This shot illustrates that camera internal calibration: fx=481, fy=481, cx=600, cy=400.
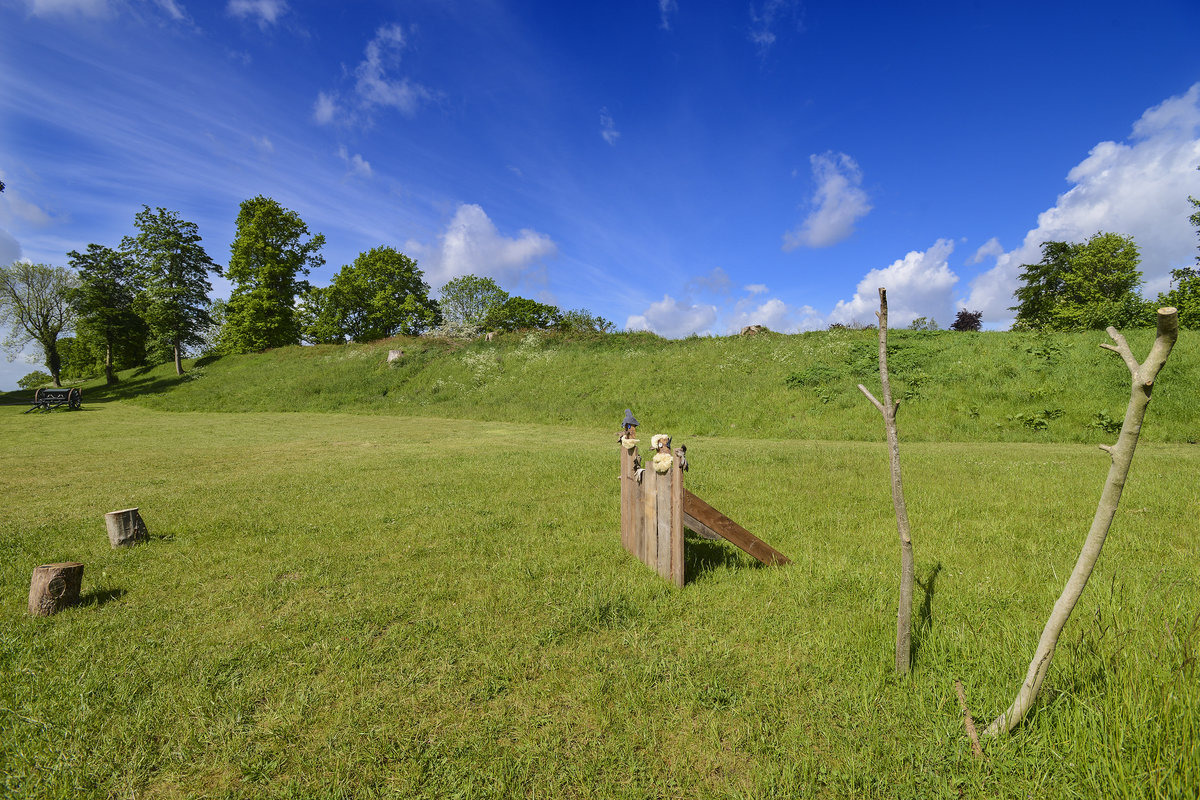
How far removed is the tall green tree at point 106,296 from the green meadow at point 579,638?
4022 centimetres

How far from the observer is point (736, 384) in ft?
80.1

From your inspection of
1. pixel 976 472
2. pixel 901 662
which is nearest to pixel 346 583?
pixel 901 662

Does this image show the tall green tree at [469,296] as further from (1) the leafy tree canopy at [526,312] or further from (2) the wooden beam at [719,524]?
(2) the wooden beam at [719,524]

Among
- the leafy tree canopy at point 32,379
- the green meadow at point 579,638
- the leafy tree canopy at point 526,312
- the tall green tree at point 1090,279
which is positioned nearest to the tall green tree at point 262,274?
the leafy tree canopy at point 526,312

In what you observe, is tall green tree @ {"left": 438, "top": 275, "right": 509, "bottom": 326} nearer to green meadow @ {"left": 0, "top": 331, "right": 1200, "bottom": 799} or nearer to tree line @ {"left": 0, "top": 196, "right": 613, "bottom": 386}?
tree line @ {"left": 0, "top": 196, "right": 613, "bottom": 386}

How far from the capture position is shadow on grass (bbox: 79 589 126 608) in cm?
546

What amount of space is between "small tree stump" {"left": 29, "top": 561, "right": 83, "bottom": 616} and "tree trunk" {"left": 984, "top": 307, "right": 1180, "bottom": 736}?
8503mm

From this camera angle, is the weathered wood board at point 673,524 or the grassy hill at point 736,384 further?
the grassy hill at point 736,384

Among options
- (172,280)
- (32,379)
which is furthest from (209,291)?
(32,379)

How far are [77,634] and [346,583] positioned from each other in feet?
7.74

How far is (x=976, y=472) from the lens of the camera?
10.8 metres

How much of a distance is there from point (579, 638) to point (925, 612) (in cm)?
323

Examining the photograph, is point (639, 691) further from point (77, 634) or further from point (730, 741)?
point (77, 634)

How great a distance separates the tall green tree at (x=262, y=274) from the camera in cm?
4381
